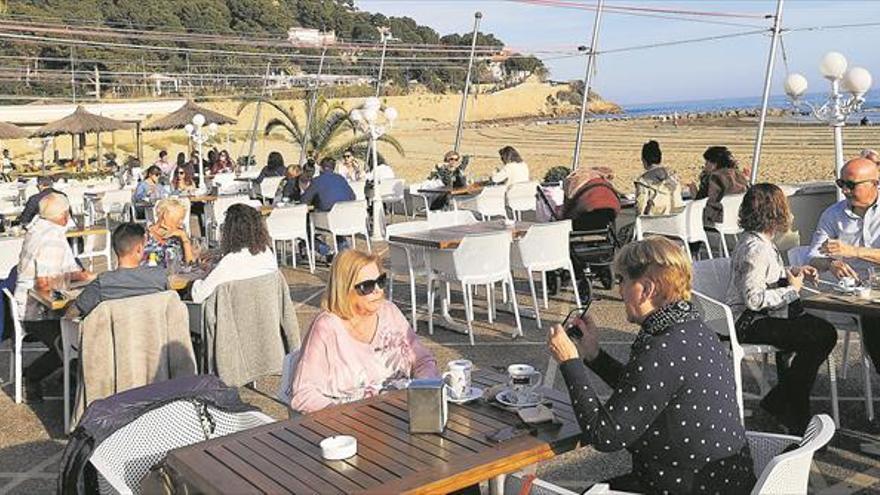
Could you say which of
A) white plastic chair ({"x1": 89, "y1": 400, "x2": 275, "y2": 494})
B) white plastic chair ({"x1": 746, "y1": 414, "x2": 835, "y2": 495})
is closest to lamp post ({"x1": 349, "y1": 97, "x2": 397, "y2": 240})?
white plastic chair ({"x1": 89, "y1": 400, "x2": 275, "y2": 494})

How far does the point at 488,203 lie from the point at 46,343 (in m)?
6.35

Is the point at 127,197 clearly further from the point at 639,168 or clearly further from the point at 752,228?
the point at 639,168

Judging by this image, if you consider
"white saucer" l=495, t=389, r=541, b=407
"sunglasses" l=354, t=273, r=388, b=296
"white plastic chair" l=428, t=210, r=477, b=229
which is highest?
"sunglasses" l=354, t=273, r=388, b=296

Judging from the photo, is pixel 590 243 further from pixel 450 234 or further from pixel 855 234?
pixel 855 234

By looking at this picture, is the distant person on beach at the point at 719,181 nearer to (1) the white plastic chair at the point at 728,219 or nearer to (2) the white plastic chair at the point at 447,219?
(1) the white plastic chair at the point at 728,219

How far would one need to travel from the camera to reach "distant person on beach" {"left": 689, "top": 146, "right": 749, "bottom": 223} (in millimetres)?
8430

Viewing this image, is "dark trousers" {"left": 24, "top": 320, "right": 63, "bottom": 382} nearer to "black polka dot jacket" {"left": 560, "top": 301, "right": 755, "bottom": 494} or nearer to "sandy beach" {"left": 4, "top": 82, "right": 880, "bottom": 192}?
"black polka dot jacket" {"left": 560, "top": 301, "right": 755, "bottom": 494}

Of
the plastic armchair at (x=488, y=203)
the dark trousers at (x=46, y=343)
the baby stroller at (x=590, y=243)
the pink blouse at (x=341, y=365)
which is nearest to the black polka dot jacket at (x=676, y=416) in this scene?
the pink blouse at (x=341, y=365)

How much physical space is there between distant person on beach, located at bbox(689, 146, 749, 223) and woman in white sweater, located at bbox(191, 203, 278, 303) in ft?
15.5

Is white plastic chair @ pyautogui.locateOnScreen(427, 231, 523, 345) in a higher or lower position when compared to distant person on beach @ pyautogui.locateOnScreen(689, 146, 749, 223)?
lower

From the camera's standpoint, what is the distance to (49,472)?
4.30m

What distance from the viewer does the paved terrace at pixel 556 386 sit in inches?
154

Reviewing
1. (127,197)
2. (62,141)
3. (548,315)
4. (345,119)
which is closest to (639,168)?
(345,119)

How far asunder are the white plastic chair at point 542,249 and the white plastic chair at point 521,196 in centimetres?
425
